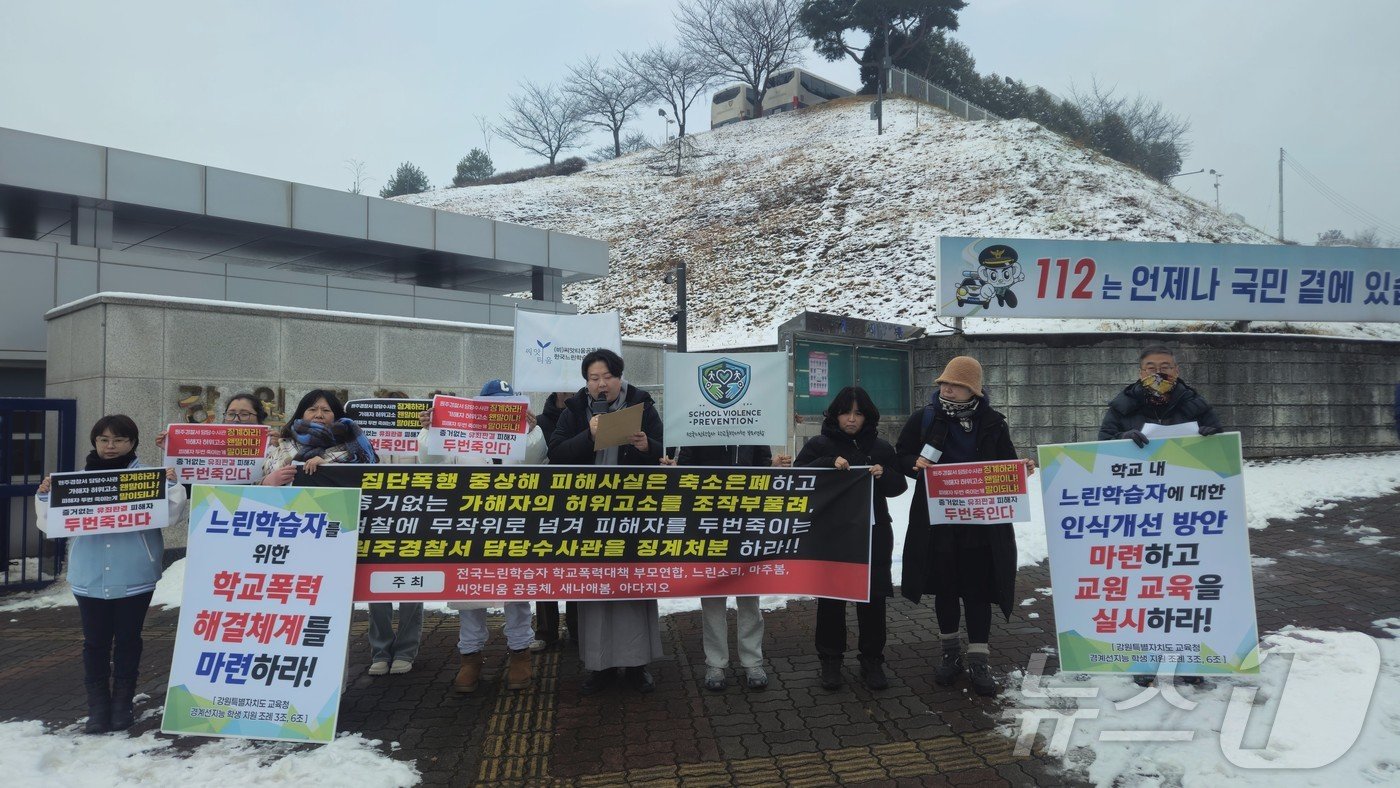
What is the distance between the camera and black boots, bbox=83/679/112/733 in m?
4.12

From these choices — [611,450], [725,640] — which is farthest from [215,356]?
[725,640]

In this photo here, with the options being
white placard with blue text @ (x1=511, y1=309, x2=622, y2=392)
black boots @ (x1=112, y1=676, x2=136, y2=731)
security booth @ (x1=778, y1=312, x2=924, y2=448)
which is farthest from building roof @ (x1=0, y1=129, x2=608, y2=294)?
Result: black boots @ (x1=112, y1=676, x2=136, y2=731)

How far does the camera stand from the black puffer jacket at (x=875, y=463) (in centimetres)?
471

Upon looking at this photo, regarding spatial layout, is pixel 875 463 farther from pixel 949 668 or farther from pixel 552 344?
pixel 552 344

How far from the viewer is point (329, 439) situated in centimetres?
461

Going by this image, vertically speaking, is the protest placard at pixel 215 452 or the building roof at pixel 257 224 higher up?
the building roof at pixel 257 224

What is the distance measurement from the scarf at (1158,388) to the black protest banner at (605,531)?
5.76 feet

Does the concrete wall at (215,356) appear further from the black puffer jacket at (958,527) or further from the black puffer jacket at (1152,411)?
the black puffer jacket at (1152,411)

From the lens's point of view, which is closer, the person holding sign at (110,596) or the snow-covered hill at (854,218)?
the person holding sign at (110,596)

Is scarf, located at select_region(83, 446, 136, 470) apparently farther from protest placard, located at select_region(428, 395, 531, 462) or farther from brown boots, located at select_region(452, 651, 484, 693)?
brown boots, located at select_region(452, 651, 484, 693)

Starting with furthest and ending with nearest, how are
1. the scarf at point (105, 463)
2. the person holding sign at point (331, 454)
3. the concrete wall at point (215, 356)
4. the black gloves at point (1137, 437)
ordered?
1. the concrete wall at point (215, 356)
2. the person holding sign at point (331, 454)
3. the scarf at point (105, 463)
4. the black gloves at point (1137, 437)

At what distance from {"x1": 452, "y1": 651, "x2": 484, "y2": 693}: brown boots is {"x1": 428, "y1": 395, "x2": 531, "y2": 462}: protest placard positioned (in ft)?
4.28

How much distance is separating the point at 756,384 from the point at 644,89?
2250 inches

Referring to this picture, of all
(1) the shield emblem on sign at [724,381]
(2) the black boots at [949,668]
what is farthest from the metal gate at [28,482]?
(2) the black boots at [949,668]
